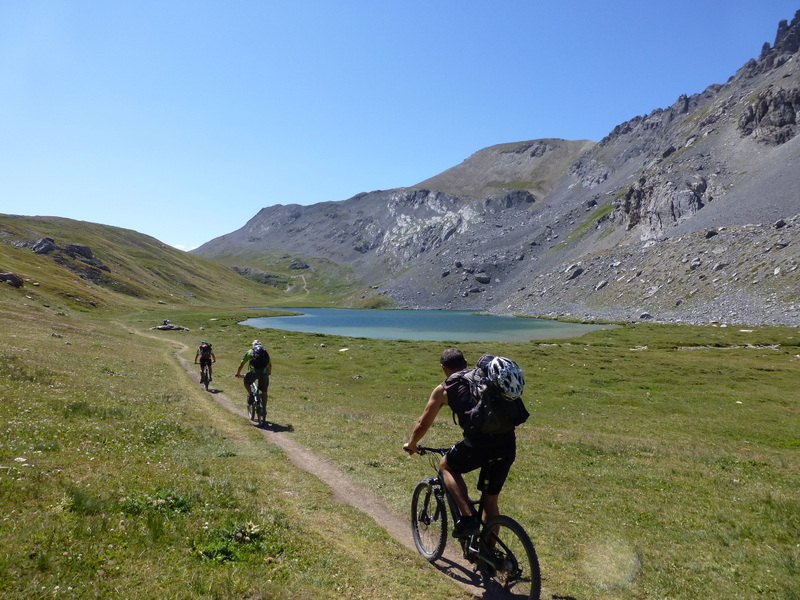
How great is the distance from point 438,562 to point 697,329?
335 feet

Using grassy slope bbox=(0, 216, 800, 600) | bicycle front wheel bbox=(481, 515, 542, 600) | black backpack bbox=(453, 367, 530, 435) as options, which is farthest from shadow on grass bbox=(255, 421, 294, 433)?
black backpack bbox=(453, 367, 530, 435)

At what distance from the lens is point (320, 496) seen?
12.4 metres

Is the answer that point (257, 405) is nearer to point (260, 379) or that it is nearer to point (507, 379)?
point (260, 379)

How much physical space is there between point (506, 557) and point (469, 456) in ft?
5.90

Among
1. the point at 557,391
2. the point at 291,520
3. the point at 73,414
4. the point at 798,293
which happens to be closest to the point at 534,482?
the point at 291,520

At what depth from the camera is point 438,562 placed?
30.3 ft

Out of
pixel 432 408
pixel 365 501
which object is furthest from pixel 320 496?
pixel 432 408

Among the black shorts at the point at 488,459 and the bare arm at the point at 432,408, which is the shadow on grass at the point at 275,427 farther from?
the black shorts at the point at 488,459

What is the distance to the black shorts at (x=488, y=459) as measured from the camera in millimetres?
7926

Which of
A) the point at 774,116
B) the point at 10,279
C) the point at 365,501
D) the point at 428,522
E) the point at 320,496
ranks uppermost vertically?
the point at 774,116

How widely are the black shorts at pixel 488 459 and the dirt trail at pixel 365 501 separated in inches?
77.0

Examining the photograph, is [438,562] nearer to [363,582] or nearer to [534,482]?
[363,582]

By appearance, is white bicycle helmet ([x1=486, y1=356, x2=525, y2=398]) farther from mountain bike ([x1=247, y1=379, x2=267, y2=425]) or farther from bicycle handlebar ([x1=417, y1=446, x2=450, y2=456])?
mountain bike ([x1=247, y1=379, x2=267, y2=425])

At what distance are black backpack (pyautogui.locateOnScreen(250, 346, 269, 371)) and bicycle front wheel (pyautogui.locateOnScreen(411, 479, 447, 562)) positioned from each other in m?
15.8
